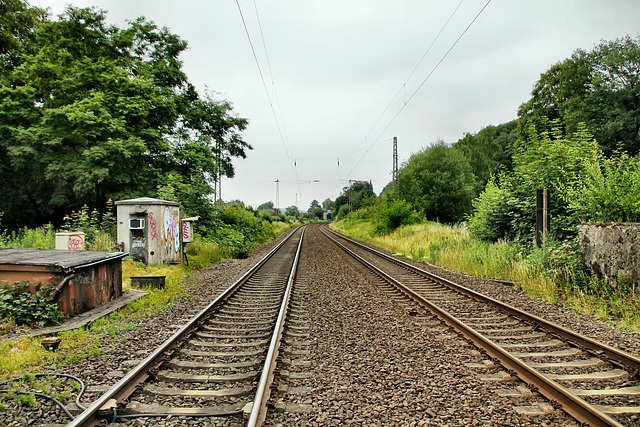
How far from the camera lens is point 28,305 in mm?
5434

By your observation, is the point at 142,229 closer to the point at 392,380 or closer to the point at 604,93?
the point at 392,380

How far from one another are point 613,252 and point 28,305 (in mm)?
10098

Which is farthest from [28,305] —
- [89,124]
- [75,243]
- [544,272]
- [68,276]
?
[89,124]

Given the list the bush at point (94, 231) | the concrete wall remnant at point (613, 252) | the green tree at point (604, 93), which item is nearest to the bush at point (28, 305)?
the bush at point (94, 231)

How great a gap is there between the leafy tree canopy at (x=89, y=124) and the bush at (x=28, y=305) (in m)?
10.7

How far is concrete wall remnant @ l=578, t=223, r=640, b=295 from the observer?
6.68 metres

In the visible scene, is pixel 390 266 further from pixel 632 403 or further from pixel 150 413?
pixel 150 413

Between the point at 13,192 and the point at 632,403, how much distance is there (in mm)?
26888

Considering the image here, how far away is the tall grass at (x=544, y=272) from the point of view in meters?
6.46

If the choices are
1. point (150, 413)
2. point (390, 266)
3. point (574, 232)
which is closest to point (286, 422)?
point (150, 413)

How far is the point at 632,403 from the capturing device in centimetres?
328

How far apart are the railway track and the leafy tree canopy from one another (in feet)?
45.6

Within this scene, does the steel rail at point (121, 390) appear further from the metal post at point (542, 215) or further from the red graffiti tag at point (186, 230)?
the metal post at point (542, 215)

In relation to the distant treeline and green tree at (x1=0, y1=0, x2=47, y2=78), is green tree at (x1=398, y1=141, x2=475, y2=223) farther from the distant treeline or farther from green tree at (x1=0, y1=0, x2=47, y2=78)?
green tree at (x1=0, y1=0, x2=47, y2=78)
